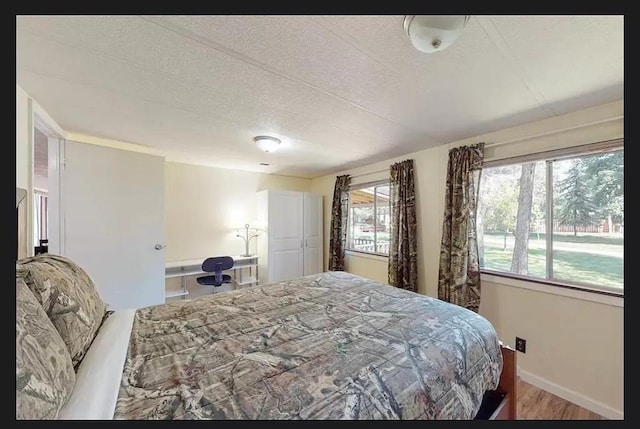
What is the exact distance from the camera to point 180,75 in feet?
4.68

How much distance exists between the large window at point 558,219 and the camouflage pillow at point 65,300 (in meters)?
3.02

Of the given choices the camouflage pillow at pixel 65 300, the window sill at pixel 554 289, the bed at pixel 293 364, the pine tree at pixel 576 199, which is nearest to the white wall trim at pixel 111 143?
the camouflage pillow at pixel 65 300

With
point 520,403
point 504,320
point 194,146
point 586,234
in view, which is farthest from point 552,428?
point 194,146

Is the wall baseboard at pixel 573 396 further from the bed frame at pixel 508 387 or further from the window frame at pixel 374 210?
the window frame at pixel 374 210

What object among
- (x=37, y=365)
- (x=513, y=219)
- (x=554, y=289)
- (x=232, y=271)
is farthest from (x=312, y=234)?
(x=37, y=365)

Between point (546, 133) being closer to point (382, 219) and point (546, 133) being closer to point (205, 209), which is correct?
point (382, 219)

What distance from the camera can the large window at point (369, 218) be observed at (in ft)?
11.9

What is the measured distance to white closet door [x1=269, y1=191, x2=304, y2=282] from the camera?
399cm

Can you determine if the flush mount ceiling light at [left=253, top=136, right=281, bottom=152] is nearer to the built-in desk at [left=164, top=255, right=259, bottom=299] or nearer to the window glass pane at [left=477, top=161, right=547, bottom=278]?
the built-in desk at [left=164, top=255, right=259, bottom=299]

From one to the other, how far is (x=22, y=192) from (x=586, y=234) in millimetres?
4032

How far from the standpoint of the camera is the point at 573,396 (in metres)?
1.76

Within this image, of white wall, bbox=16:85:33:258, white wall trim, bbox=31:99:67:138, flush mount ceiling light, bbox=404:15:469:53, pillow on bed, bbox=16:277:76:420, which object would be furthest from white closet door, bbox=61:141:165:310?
flush mount ceiling light, bbox=404:15:469:53

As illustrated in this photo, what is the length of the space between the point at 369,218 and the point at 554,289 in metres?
2.33

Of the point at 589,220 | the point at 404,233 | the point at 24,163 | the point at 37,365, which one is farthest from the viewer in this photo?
the point at 404,233
